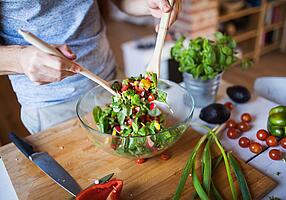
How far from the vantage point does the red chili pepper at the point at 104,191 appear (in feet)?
2.16

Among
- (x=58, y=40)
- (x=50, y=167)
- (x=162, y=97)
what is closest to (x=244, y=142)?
(x=162, y=97)

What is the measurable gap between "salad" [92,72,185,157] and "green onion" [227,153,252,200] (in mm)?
150

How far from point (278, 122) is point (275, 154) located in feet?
0.31

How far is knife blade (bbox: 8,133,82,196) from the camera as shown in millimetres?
728

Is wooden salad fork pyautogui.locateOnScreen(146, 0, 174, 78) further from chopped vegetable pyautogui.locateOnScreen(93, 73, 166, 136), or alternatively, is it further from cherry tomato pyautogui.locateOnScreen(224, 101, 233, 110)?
cherry tomato pyautogui.locateOnScreen(224, 101, 233, 110)

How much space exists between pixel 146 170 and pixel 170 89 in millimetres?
338

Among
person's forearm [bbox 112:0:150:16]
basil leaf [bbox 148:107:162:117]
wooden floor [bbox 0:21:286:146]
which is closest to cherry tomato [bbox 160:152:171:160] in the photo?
basil leaf [bbox 148:107:162:117]

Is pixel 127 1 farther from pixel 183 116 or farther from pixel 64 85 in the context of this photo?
pixel 183 116

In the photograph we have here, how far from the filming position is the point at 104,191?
67 cm

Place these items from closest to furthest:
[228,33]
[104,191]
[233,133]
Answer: [104,191] → [233,133] → [228,33]

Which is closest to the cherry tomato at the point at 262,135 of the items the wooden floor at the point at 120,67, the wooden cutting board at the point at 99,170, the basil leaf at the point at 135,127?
the wooden cutting board at the point at 99,170

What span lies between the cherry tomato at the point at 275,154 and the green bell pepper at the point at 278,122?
6 centimetres

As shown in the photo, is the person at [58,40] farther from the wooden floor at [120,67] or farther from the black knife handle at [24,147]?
the wooden floor at [120,67]

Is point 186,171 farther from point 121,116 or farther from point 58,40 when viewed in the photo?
point 58,40
